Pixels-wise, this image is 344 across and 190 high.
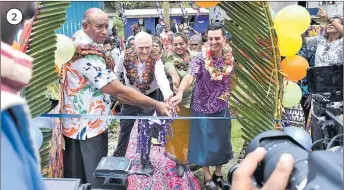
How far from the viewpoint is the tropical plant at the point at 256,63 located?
2600mm

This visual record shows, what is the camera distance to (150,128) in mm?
4250

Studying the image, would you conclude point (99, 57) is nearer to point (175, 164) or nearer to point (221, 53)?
point (221, 53)

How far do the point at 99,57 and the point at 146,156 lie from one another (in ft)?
6.29

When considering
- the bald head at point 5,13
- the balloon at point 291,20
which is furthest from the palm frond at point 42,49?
the balloon at point 291,20

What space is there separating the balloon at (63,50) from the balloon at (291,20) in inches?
50.1

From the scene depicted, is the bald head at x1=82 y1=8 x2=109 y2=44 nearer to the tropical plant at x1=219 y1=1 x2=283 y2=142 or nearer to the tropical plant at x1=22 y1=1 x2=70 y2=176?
the tropical plant at x1=22 y1=1 x2=70 y2=176

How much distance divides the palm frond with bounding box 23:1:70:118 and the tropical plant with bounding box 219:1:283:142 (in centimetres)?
99

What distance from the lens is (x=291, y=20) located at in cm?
275

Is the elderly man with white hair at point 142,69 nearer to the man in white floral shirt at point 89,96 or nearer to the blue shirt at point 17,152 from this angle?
the man in white floral shirt at point 89,96

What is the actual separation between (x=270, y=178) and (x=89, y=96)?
198cm

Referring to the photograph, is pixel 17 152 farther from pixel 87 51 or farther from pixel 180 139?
pixel 180 139

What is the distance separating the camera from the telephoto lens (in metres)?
0.98

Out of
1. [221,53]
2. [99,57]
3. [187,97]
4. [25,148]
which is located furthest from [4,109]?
[187,97]

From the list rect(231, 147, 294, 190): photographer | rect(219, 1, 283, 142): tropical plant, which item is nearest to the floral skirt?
rect(219, 1, 283, 142): tropical plant
